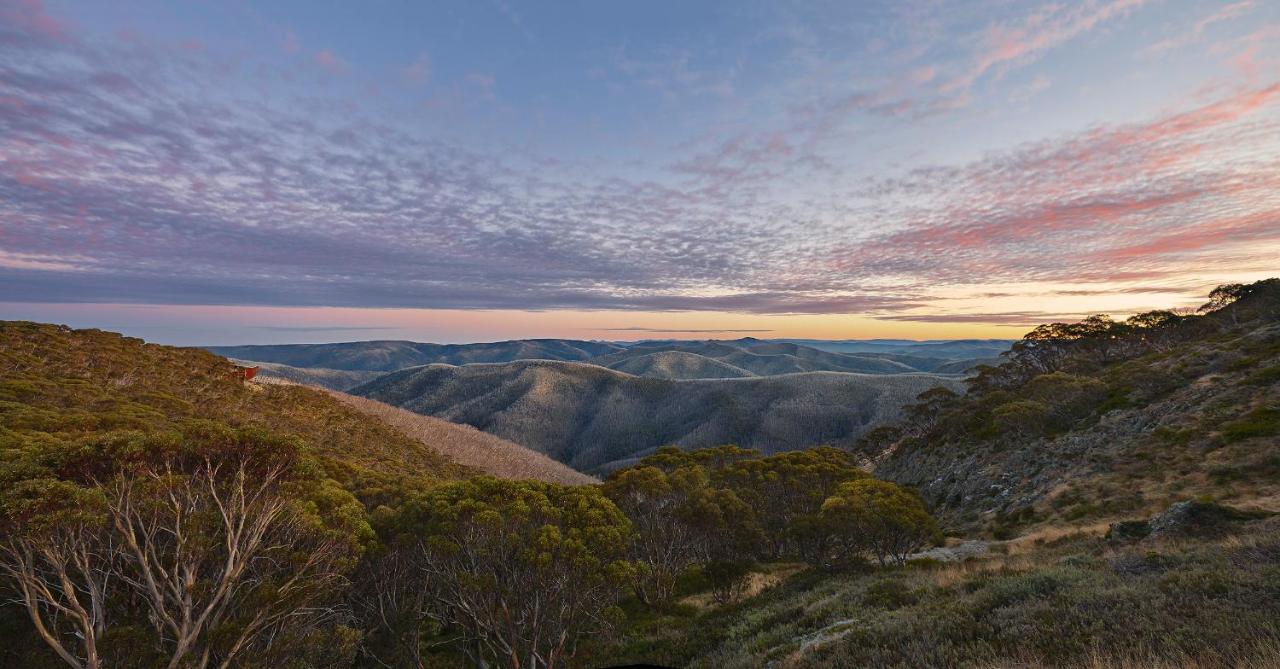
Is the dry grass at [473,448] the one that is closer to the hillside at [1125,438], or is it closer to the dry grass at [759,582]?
the hillside at [1125,438]

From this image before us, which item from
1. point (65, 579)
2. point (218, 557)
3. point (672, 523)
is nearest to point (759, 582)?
point (672, 523)

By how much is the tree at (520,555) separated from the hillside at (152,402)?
8952 millimetres

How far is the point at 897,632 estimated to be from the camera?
1238 cm

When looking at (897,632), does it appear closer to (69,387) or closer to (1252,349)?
(69,387)

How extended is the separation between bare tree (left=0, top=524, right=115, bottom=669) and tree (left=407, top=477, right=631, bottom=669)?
9177 millimetres

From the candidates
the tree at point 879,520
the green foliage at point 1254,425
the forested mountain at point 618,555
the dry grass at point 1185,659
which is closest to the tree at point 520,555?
the forested mountain at point 618,555

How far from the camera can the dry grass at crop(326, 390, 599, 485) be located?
415ft

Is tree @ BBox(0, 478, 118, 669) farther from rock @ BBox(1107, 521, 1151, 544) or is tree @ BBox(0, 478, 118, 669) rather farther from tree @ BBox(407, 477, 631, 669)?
rock @ BBox(1107, 521, 1151, 544)

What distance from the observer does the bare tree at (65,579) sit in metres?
12.3

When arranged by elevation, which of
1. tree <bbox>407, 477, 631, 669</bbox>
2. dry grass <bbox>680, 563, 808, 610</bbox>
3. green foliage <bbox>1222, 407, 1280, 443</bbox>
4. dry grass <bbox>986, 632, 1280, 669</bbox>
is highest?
dry grass <bbox>986, 632, 1280, 669</bbox>

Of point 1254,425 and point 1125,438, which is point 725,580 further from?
point 1125,438

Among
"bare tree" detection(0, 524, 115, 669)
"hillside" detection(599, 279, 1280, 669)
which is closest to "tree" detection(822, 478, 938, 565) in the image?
"hillside" detection(599, 279, 1280, 669)

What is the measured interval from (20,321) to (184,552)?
7772 centimetres

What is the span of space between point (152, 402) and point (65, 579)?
4610cm
